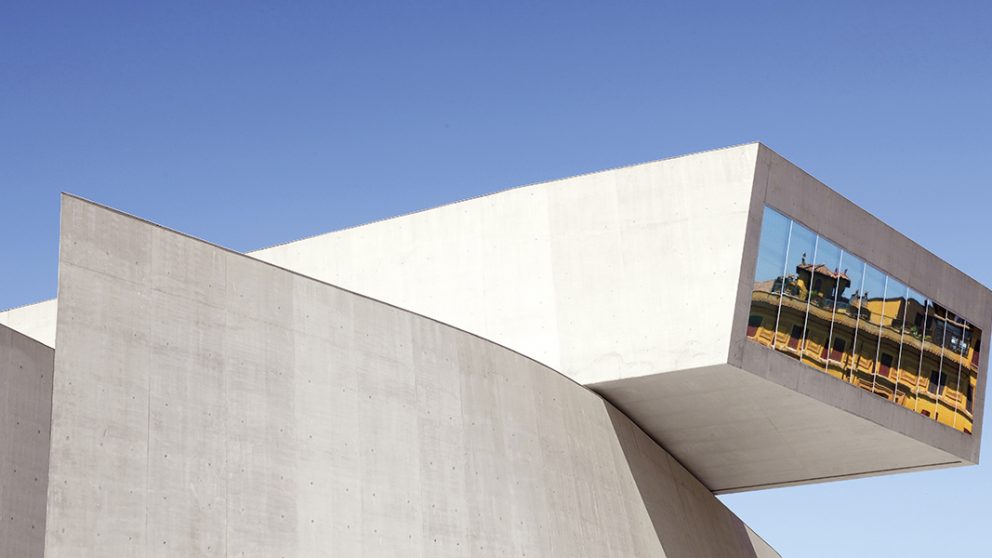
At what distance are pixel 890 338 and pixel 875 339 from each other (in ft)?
2.38

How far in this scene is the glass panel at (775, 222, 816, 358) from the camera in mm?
27875

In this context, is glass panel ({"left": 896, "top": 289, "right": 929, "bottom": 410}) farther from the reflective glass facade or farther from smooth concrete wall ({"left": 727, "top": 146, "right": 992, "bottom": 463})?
smooth concrete wall ({"left": 727, "top": 146, "right": 992, "bottom": 463})

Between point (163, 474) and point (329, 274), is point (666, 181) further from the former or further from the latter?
point (163, 474)

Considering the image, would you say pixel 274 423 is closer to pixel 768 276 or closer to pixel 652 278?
pixel 652 278

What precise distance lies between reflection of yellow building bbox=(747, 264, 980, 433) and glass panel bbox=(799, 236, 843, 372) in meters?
0.02

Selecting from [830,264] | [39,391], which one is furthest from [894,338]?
[39,391]

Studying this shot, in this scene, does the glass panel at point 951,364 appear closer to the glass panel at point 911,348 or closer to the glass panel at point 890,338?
the glass panel at point 911,348

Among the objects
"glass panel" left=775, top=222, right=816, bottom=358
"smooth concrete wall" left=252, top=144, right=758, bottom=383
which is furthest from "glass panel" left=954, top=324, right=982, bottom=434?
"smooth concrete wall" left=252, top=144, right=758, bottom=383

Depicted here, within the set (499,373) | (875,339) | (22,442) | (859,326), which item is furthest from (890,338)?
(22,442)

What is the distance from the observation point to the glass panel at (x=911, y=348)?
3144cm

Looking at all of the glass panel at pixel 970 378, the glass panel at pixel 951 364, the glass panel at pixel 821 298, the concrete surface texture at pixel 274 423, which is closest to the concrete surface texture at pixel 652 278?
the glass panel at pixel 821 298

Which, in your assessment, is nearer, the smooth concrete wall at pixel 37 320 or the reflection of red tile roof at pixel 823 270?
the reflection of red tile roof at pixel 823 270

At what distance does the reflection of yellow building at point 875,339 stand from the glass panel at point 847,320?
0.07 ft

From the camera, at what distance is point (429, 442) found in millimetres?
→ 21938
